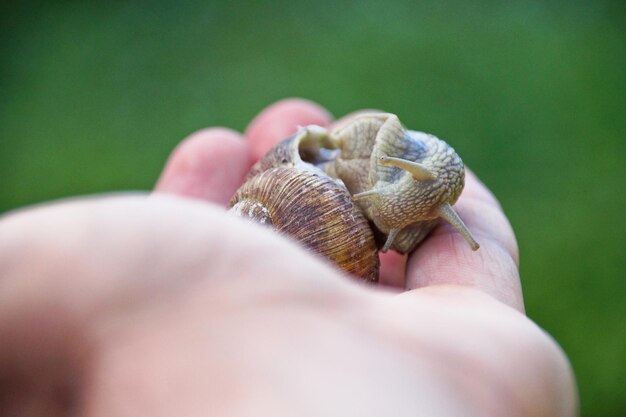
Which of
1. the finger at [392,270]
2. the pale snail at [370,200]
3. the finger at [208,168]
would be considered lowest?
the finger at [392,270]

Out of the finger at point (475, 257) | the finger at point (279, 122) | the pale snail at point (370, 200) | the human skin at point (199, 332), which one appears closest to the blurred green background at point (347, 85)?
the finger at point (279, 122)

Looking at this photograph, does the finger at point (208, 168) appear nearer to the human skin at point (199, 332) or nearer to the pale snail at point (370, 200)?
the pale snail at point (370, 200)

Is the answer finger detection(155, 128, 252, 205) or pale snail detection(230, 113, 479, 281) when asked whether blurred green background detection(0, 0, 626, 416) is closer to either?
finger detection(155, 128, 252, 205)

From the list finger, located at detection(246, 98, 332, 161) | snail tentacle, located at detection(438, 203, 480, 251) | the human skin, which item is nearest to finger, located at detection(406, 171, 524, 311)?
snail tentacle, located at detection(438, 203, 480, 251)

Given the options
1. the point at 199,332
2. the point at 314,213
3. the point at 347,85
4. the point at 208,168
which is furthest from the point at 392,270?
the point at 347,85

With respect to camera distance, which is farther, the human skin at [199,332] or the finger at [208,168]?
the finger at [208,168]

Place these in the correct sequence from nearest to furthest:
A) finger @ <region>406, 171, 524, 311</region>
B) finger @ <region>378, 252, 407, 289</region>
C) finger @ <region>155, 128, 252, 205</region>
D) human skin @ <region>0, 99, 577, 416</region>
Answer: human skin @ <region>0, 99, 577, 416</region> < finger @ <region>406, 171, 524, 311</region> < finger @ <region>378, 252, 407, 289</region> < finger @ <region>155, 128, 252, 205</region>

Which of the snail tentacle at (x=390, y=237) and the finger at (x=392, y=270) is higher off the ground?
the snail tentacle at (x=390, y=237)
